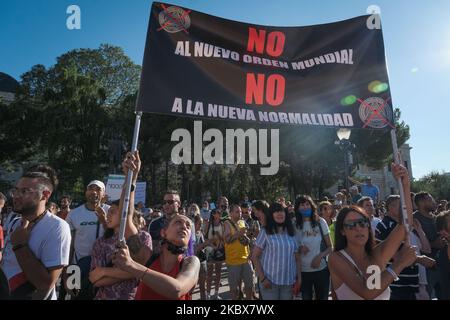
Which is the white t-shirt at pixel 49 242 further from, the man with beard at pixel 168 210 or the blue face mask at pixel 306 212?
the blue face mask at pixel 306 212

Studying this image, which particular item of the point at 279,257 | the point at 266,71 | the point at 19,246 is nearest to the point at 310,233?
the point at 279,257

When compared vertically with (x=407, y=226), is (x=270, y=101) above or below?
above

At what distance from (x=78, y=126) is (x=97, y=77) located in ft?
23.9

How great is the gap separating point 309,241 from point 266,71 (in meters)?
2.57

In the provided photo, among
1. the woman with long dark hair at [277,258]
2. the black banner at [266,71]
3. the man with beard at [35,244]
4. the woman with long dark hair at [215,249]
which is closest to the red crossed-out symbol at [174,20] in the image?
the black banner at [266,71]

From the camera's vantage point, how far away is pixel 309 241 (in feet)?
16.4

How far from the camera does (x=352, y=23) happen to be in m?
3.76

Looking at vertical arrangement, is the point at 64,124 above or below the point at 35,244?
above

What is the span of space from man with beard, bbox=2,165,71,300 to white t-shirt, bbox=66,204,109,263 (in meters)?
1.64

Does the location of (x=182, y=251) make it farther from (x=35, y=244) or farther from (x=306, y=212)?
(x=306, y=212)

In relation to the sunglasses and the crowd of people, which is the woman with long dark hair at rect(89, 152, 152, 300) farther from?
the sunglasses

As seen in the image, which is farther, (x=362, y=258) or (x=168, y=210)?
(x=168, y=210)
